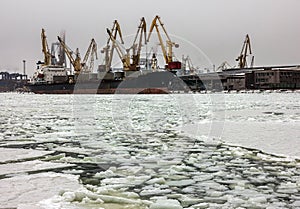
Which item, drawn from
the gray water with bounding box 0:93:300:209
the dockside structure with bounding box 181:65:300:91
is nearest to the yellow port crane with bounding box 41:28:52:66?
the dockside structure with bounding box 181:65:300:91

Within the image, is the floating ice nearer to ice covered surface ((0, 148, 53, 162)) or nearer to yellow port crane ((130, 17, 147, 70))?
ice covered surface ((0, 148, 53, 162))

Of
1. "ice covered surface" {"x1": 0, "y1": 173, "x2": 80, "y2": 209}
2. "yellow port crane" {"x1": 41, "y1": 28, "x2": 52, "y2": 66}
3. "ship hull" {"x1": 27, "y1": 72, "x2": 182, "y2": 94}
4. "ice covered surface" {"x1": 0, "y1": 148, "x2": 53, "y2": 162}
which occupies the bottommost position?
"ice covered surface" {"x1": 0, "y1": 173, "x2": 80, "y2": 209}

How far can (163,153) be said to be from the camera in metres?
7.18

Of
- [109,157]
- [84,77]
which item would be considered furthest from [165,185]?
[84,77]

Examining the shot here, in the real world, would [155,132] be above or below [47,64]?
below

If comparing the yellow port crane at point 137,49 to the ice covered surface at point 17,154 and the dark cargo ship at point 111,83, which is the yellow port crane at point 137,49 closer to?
the dark cargo ship at point 111,83

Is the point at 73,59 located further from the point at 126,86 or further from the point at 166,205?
the point at 166,205

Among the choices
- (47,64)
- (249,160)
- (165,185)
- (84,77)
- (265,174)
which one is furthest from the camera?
(47,64)

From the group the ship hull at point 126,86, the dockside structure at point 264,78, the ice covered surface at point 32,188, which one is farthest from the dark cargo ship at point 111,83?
the ice covered surface at point 32,188

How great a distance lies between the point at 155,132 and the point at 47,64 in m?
95.9

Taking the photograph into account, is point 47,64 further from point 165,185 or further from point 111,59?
point 165,185

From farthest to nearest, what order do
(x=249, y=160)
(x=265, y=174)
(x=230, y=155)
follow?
1. (x=230, y=155)
2. (x=249, y=160)
3. (x=265, y=174)

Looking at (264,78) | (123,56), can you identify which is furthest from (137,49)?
(264,78)

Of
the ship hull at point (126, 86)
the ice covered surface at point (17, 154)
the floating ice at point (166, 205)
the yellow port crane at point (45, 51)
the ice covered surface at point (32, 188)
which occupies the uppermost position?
the yellow port crane at point (45, 51)
